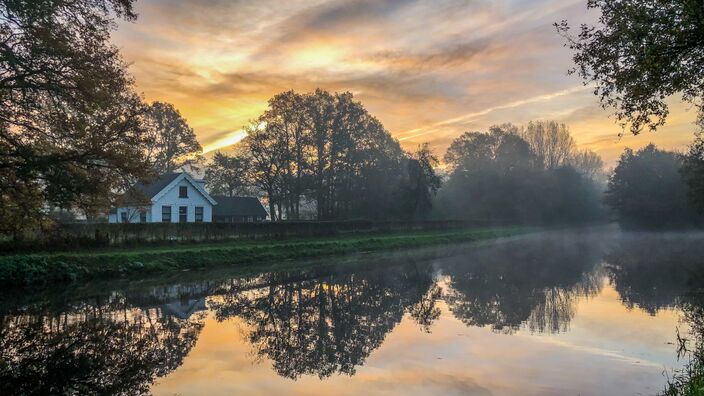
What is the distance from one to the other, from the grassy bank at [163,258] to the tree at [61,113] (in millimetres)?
2419

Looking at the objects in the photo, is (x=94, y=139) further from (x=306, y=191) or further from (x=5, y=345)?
(x=306, y=191)

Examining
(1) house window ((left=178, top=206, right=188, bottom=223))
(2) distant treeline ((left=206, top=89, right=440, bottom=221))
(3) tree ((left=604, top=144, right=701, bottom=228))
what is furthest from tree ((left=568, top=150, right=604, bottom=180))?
(1) house window ((left=178, top=206, right=188, bottom=223))

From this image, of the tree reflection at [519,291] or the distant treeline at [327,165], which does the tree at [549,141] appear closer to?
the distant treeline at [327,165]

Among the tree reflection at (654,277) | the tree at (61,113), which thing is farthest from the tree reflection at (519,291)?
the tree at (61,113)

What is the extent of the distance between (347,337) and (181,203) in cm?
4267

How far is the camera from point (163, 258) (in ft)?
A: 82.5

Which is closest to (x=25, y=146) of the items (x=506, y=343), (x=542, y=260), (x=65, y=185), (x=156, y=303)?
(x=65, y=185)

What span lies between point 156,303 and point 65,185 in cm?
612

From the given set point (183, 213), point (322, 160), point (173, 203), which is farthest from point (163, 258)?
point (322, 160)

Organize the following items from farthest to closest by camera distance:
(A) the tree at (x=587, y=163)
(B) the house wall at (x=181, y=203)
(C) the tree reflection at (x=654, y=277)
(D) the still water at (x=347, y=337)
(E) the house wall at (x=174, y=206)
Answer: (A) the tree at (x=587, y=163) → (B) the house wall at (x=181, y=203) → (E) the house wall at (x=174, y=206) → (C) the tree reflection at (x=654, y=277) → (D) the still water at (x=347, y=337)

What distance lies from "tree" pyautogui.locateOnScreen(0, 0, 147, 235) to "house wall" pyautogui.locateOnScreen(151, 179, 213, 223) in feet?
96.3

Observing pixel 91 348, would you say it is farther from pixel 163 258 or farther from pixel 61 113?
pixel 163 258

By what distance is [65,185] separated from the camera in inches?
685

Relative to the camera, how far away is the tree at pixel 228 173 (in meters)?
61.6
